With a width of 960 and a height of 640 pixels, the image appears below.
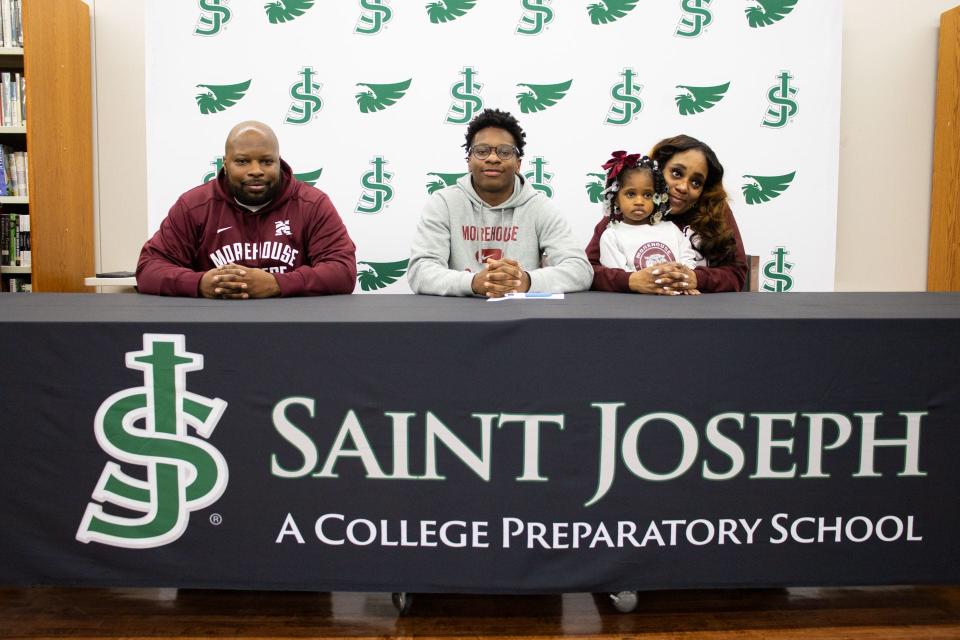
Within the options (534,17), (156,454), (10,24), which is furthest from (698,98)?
(10,24)

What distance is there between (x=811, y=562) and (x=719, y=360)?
0.40 metres

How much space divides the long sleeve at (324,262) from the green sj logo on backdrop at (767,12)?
2.08 meters

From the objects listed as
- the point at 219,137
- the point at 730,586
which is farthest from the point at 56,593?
the point at 219,137

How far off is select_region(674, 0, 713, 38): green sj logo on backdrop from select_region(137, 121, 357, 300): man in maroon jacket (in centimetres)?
186

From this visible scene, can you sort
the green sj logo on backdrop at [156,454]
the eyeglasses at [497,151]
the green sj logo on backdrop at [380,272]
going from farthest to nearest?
A: the green sj logo on backdrop at [380,272], the eyeglasses at [497,151], the green sj logo on backdrop at [156,454]

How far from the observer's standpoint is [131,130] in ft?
11.0

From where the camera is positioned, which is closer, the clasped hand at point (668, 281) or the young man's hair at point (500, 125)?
the clasped hand at point (668, 281)

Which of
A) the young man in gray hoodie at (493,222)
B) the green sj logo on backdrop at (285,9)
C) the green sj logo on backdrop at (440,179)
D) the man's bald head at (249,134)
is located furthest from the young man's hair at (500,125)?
the green sj logo on backdrop at (285,9)

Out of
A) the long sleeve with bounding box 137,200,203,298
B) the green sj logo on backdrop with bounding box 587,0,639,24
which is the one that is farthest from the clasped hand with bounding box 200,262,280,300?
the green sj logo on backdrop with bounding box 587,0,639,24

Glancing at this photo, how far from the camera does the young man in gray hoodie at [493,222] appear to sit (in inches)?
81.3

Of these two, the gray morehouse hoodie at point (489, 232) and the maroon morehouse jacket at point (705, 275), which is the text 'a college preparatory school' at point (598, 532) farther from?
the gray morehouse hoodie at point (489, 232)

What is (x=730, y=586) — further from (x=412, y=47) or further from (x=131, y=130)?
(x=131, y=130)

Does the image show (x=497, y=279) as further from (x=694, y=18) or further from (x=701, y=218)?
(x=694, y=18)

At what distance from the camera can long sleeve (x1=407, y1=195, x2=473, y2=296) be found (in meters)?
1.78
